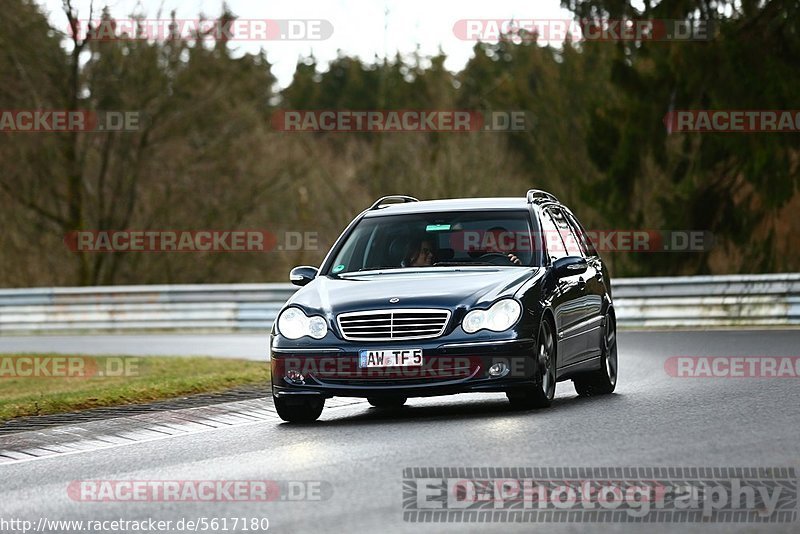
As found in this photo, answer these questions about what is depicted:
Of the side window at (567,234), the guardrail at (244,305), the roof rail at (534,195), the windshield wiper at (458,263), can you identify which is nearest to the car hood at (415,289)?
the windshield wiper at (458,263)

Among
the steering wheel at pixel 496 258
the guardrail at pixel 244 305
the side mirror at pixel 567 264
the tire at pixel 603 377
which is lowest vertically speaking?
the guardrail at pixel 244 305

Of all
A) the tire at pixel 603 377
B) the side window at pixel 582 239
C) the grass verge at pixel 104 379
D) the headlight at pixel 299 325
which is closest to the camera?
the headlight at pixel 299 325

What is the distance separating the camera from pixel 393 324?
11625 millimetres

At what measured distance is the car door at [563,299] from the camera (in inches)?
495

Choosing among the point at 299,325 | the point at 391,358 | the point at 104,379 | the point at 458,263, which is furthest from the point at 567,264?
the point at 104,379

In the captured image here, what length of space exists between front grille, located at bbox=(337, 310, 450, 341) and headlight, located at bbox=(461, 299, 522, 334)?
0.17 m

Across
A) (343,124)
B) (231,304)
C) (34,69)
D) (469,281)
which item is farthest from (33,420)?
(343,124)

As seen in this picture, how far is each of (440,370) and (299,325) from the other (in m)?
1.20

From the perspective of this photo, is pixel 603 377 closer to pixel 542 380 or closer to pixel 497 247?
pixel 497 247

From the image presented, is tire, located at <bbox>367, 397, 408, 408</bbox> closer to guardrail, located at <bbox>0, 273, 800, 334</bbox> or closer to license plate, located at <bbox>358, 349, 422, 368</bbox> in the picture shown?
license plate, located at <bbox>358, 349, 422, 368</bbox>

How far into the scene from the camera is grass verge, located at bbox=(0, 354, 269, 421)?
46.5 ft

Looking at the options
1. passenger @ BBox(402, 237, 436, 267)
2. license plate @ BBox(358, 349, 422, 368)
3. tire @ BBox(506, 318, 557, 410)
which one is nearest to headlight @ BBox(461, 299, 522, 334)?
tire @ BBox(506, 318, 557, 410)

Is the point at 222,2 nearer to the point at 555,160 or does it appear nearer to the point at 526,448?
the point at 555,160

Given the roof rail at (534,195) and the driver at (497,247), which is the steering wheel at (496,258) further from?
the roof rail at (534,195)
